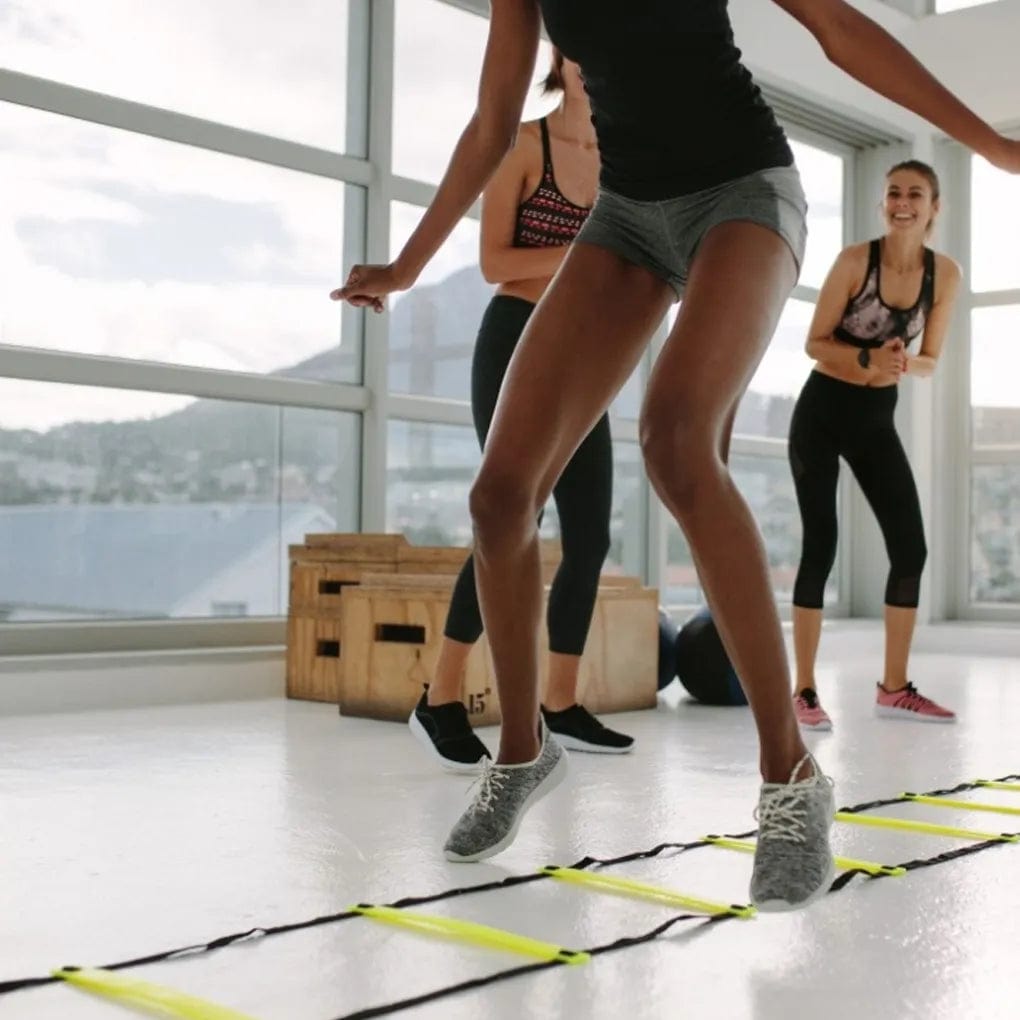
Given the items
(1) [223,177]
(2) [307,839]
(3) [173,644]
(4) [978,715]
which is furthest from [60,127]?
(4) [978,715]

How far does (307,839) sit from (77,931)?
1.95ft

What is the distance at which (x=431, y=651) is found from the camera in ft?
13.0

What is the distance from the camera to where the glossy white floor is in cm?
149

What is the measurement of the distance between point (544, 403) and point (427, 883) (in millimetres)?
673

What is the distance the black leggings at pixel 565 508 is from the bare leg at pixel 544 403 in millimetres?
901

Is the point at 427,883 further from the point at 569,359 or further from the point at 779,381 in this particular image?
the point at 779,381

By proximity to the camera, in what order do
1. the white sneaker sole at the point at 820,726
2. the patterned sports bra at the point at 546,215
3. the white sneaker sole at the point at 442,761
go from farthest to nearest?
the white sneaker sole at the point at 820,726
the patterned sports bra at the point at 546,215
the white sneaker sole at the point at 442,761

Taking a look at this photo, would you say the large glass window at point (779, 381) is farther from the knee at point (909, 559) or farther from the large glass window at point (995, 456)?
the knee at point (909, 559)

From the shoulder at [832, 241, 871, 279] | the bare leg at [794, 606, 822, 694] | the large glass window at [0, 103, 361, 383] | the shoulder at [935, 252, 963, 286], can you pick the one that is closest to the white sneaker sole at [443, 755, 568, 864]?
the bare leg at [794, 606, 822, 694]

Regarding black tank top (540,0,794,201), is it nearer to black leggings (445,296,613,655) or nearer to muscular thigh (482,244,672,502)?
muscular thigh (482,244,672,502)

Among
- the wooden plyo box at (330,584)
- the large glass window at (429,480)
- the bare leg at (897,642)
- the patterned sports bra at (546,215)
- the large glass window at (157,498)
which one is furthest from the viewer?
the large glass window at (429,480)

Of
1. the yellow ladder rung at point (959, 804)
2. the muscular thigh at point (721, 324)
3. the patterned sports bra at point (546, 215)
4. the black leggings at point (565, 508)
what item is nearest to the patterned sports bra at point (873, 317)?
the black leggings at point (565, 508)

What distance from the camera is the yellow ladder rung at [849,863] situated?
2.06 meters

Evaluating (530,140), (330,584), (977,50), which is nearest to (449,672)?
(530,140)
